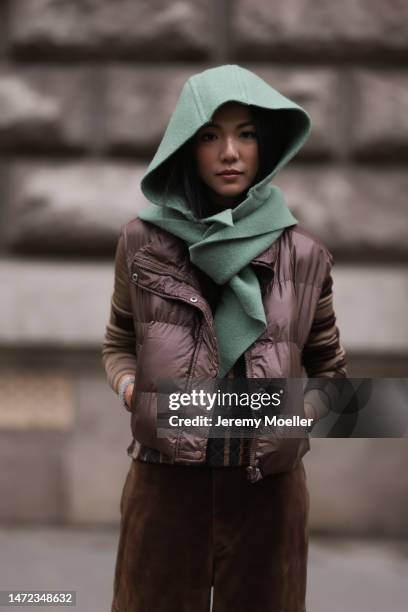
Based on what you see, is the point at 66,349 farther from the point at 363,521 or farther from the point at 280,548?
the point at 280,548

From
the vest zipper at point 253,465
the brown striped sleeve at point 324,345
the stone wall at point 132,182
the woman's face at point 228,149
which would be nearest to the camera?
the vest zipper at point 253,465

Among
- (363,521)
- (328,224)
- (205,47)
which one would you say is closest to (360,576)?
(363,521)

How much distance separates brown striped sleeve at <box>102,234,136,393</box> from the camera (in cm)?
178

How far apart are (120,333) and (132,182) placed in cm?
174

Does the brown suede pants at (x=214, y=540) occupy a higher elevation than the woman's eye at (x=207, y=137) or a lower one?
lower

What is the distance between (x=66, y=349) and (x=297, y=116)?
1972 millimetres

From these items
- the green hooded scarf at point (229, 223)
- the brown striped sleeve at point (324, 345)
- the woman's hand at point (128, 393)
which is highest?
the green hooded scarf at point (229, 223)

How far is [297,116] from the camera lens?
→ 176 centimetres

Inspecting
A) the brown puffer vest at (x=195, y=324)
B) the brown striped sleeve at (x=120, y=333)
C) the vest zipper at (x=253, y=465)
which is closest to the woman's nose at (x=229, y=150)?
the brown puffer vest at (x=195, y=324)

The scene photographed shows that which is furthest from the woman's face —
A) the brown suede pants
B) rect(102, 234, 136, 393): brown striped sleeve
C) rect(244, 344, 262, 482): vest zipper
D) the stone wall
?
the stone wall

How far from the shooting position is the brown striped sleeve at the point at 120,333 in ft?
5.83

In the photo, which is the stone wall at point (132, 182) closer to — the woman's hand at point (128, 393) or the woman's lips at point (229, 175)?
the woman's hand at point (128, 393)

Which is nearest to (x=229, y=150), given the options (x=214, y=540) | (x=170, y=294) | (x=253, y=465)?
(x=170, y=294)

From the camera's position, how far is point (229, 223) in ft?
5.21
